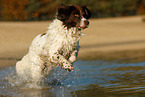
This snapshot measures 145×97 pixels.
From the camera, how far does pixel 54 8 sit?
56875 millimetres

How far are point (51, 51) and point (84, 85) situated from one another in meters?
1.37

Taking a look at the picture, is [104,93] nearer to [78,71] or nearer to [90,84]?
[90,84]

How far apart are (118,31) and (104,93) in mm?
31683

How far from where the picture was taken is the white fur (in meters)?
9.05

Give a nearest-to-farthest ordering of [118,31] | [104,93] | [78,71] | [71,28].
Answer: [104,93]
[71,28]
[78,71]
[118,31]

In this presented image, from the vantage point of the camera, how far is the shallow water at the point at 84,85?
28.0ft

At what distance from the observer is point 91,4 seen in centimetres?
5994

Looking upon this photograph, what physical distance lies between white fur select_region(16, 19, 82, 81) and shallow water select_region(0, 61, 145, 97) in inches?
15.0

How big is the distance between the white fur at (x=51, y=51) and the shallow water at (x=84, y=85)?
38cm

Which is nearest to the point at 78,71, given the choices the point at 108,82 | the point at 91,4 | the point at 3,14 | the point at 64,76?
the point at 64,76

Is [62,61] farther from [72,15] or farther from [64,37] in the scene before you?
[72,15]

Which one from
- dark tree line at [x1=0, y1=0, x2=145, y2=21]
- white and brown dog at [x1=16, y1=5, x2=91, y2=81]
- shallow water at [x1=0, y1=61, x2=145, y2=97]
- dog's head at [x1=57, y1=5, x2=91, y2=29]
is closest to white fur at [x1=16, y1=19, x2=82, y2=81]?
white and brown dog at [x1=16, y1=5, x2=91, y2=81]

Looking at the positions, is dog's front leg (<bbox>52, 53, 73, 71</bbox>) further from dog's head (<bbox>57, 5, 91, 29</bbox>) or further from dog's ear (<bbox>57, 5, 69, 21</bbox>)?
dog's ear (<bbox>57, 5, 69, 21</bbox>)

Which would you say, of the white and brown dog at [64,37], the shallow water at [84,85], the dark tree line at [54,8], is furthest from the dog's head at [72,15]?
the dark tree line at [54,8]
